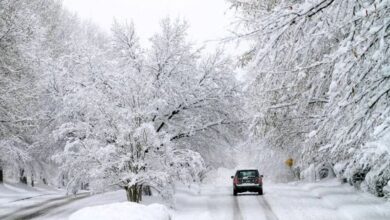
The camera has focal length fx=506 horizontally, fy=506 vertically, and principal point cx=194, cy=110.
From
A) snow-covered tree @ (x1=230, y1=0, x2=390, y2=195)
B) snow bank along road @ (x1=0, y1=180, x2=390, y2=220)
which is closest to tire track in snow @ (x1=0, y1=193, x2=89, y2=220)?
snow bank along road @ (x1=0, y1=180, x2=390, y2=220)

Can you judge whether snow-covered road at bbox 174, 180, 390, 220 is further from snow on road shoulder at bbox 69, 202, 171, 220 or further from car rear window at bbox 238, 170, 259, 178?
snow on road shoulder at bbox 69, 202, 171, 220

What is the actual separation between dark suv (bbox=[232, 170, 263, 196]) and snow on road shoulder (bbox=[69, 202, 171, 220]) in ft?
59.4

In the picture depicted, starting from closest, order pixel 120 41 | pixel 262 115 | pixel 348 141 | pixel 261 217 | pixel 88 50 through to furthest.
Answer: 1. pixel 348 141
2. pixel 262 115
3. pixel 261 217
4. pixel 88 50
5. pixel 120 41

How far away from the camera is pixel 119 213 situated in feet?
29.4

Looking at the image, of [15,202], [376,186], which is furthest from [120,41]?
[376,186]

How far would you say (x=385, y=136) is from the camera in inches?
283

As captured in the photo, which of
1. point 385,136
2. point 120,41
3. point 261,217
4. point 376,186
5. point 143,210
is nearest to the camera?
point 385,136

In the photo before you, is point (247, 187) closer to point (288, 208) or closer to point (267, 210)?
point (288, 208)

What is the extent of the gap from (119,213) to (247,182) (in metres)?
19.7

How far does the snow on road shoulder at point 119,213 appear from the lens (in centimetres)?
870

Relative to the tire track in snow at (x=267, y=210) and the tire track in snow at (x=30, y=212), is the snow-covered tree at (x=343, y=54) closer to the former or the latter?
the tire track in snow at (x=267, y=210)

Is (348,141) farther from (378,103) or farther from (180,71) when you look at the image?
(180,71)

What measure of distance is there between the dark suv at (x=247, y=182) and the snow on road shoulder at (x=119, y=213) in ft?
59.4

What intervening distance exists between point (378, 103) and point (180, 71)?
49.6 feet
